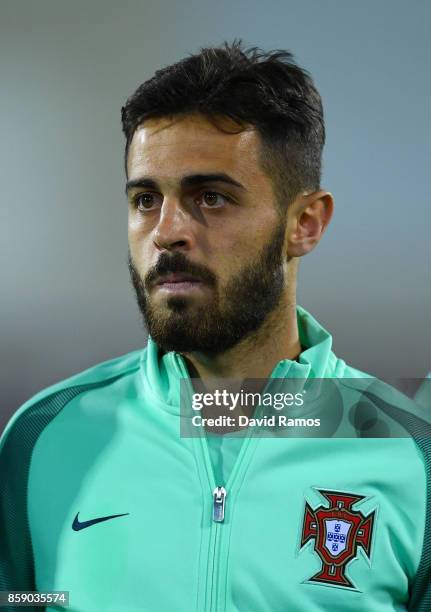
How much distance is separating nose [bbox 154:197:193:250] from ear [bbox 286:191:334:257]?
176mm

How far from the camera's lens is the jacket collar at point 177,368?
1.01 m

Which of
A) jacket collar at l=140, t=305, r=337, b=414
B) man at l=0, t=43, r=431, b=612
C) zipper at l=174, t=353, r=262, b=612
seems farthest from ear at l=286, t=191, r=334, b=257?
zipper at l=174, t=353, r=262, b=612

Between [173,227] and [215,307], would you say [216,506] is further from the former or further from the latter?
[173,227]

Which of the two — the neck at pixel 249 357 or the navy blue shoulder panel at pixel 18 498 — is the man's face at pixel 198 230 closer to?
the neck at pixel 249 357

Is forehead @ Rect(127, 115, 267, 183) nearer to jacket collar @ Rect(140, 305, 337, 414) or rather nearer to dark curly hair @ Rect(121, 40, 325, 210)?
dark curly hair @ Rect(121, 40, 325, 210)

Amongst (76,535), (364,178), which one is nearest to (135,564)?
(76,535)

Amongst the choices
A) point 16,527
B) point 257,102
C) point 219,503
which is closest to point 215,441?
point 219,503

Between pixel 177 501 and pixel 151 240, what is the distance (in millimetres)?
346

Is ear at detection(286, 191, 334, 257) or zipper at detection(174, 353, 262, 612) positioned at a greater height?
ear at detection(286, 191, 334, 257)

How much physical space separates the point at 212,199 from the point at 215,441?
1.07 ft

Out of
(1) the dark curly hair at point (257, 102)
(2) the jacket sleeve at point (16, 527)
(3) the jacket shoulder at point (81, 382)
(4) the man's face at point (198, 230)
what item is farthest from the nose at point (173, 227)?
(2) the jacket sleeve at point (16, 527)

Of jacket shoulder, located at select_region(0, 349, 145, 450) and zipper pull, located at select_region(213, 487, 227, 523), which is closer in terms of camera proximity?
zipper pull, located at select_region(213, 487, 227, 523)

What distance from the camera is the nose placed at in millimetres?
936

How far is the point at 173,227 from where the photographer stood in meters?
0.94
